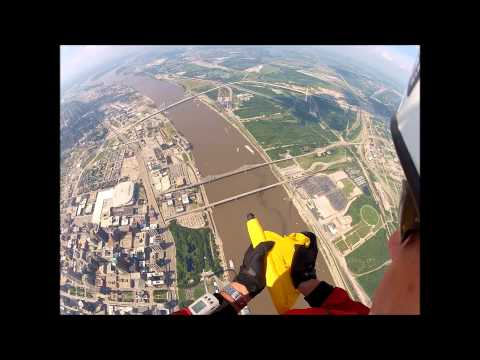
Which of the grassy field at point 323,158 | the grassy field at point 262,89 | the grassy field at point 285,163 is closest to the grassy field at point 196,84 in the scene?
the grassy field at point 262,89

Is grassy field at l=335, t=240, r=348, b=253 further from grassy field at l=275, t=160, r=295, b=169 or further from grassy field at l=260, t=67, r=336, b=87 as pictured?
grassy field at l=260, t=67, r=336, b=87

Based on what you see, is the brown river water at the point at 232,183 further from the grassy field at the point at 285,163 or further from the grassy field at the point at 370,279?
the grassy field at the point at 370,279

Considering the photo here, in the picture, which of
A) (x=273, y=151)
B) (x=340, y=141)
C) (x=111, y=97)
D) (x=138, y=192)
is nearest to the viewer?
(x=138, y=192)

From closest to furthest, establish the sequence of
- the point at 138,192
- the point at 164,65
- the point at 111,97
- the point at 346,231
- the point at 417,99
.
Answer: the point at 417,99, the point at 346,231, the point at 138,192, the point at 111,97, the point at 164,65

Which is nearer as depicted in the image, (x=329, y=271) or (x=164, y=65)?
(x=329, y=271)

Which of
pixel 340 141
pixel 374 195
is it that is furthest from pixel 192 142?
pixel 374 195

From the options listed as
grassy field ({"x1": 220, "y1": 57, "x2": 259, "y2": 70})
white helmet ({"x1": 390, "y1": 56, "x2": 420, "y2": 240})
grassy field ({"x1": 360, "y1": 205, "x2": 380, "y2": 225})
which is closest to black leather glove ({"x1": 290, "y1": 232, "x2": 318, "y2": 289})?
white helmet ({"x1": 390, "y1": 56, "x2": 420, "y2": 240})

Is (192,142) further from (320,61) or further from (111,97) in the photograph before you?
(320,61)
